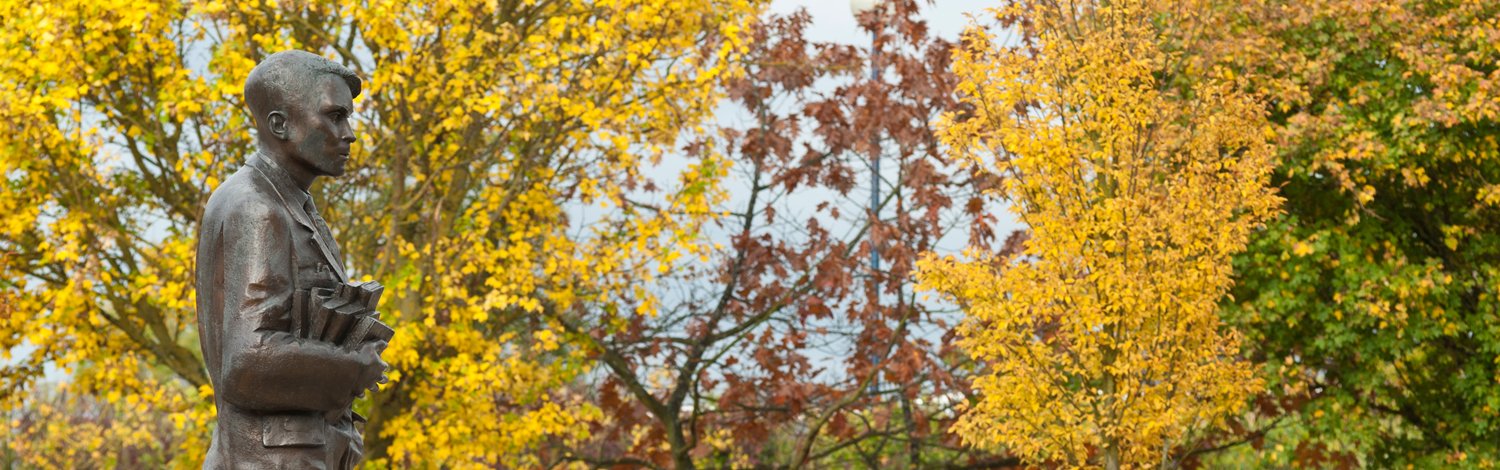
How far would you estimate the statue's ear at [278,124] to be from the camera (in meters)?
4.16

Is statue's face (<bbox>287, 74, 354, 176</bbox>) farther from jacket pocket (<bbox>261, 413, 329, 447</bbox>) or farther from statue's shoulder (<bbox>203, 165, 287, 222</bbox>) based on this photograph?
jacket pocket (<bbox>261, 413, 329, 447</bbox>)

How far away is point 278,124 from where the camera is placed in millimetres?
4164

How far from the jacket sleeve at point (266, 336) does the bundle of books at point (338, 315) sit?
0.04 m

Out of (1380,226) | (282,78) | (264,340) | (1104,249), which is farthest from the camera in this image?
(1380,226)

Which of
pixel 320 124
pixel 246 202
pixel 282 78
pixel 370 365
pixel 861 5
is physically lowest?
pixel 370 365

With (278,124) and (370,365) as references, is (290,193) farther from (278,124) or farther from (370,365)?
(370,365)

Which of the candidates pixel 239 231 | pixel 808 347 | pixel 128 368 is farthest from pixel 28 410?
pixel 239 231

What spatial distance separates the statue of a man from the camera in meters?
3.88

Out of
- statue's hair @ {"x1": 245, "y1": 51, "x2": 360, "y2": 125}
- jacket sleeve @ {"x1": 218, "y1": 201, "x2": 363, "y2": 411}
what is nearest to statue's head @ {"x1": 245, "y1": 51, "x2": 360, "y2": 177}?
statue's hair @ {"x1": 245, "y1": 51, "x2": 360, "y2": 125}

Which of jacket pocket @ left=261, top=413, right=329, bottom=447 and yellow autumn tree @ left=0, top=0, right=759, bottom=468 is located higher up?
yellow autumn tree @ left=0, top=0, right=759, bottom=468

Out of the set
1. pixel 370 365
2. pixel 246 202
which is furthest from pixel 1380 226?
pixel 246 202

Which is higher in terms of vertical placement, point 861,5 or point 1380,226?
point 861,5

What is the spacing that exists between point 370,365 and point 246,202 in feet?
1.77

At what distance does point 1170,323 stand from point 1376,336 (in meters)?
4.17
